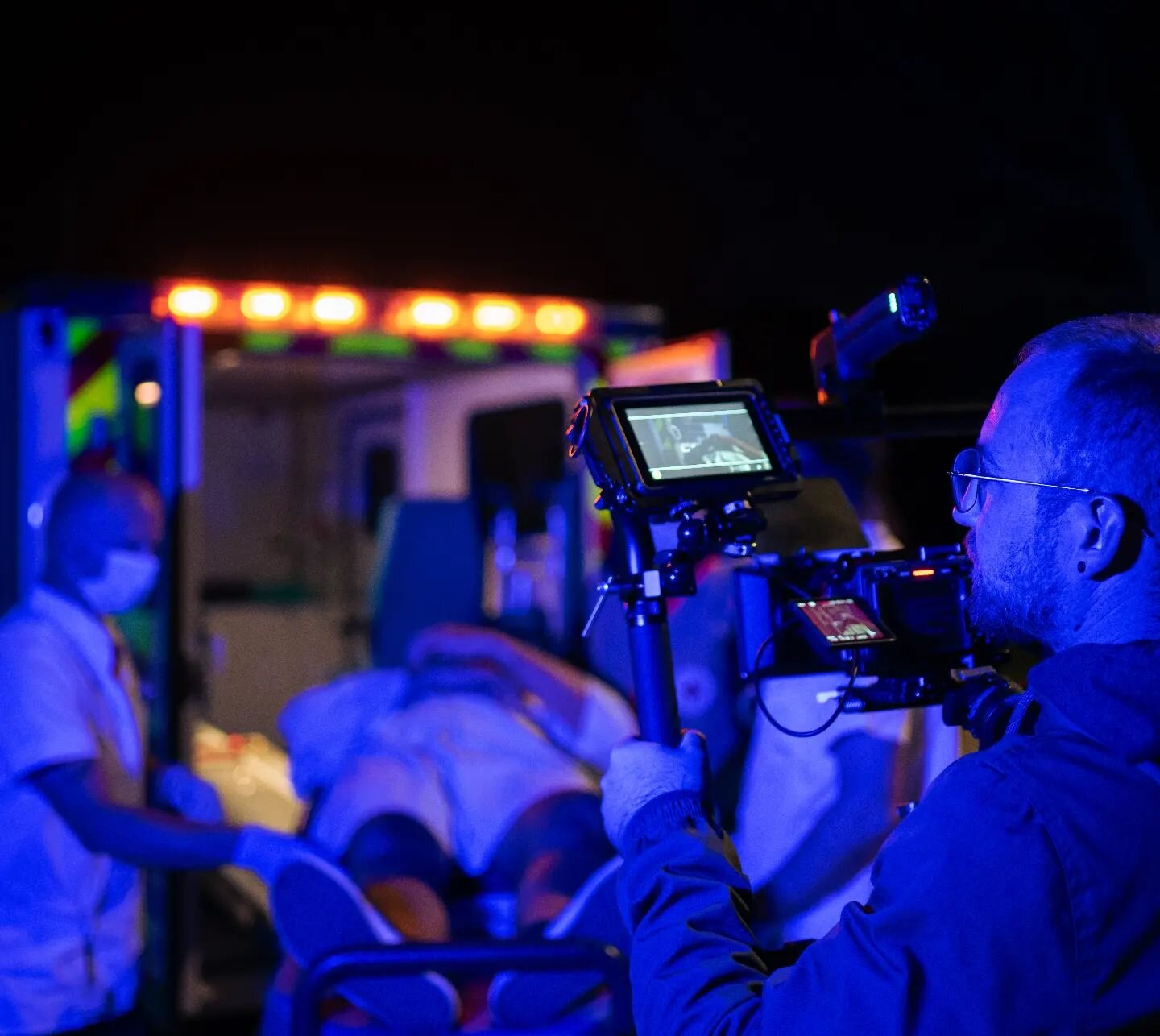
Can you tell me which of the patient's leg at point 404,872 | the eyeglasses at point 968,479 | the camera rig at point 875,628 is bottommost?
the patient's leg at point 404,872

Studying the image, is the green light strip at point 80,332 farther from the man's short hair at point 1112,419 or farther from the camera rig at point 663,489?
the man's short hair at point 1112,419

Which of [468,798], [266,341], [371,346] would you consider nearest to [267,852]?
[468,798]

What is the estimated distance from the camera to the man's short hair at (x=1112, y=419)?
3.62ft

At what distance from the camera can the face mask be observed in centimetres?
252

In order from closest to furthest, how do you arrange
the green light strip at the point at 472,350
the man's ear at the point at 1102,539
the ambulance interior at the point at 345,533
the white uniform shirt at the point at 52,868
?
the man's ear at the point at 1102,539 < the white uniform shirt at the point at 52,868 < the green light strip at the point at 472,350 < the ambulance interior at the point at 345,533

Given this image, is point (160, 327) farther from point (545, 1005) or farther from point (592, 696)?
point (545, 1005)

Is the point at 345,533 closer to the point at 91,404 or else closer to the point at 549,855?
the point at 91,404

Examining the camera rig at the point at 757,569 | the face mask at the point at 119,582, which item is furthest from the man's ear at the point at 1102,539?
the face mask at the point at 119,582

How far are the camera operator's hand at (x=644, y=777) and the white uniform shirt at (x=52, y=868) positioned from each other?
1.26 meters

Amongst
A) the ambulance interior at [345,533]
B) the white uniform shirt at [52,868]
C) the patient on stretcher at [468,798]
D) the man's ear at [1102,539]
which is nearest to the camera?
the man's ear at [1102,539]

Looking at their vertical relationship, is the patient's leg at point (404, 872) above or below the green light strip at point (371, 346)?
below

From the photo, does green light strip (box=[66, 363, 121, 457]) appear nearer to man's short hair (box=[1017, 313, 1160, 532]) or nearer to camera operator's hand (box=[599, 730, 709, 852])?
camera operator's hand (box=[599, 730, 709, 852])

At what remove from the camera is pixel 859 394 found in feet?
5.32

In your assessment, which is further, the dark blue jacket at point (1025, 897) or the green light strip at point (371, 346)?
the green light strip at point (371, 346)
